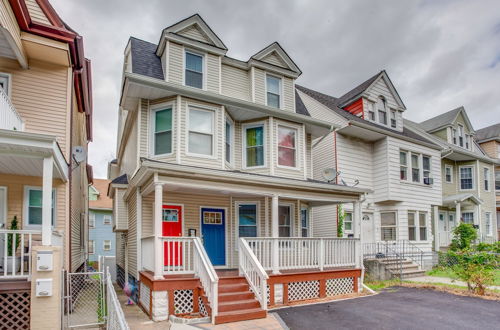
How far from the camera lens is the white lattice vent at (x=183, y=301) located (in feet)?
27.1

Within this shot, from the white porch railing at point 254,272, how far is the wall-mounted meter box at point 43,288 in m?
4.43

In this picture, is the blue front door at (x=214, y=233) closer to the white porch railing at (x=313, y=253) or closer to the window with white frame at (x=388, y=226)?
the white porch railing at (x=313, y=253)

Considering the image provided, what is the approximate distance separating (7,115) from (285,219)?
8.98m

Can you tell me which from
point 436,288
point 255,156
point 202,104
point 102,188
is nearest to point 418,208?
point 436,288

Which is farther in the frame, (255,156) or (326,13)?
(326,13)

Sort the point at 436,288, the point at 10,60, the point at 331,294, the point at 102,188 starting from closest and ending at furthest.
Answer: the point at 10,60, the point at 331,294, the point at 436,288, the point at 102,188

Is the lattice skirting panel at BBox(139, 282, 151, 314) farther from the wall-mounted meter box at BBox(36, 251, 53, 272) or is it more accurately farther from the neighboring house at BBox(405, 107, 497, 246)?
the neighboring house at BBox(405, 107, 497, 246)

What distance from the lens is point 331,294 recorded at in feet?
35.2

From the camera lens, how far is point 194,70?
11.4 meters

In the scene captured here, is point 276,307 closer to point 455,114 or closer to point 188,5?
point 188,5

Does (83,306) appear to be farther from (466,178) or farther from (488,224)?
(488,224)

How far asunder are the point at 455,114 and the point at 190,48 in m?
18.9

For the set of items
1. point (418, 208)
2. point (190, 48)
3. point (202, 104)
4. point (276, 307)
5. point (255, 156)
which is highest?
point (190, 48)

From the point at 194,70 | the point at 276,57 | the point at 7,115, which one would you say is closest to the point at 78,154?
the point at 7,115
